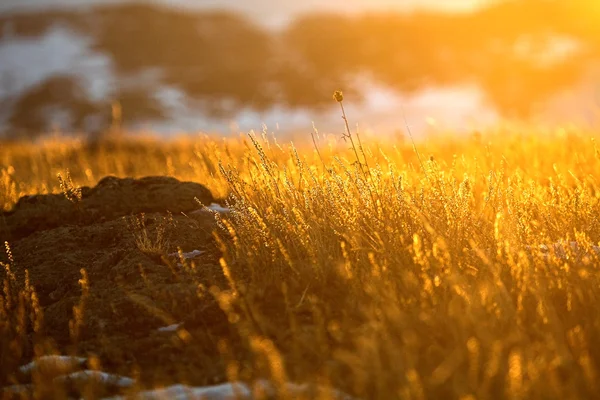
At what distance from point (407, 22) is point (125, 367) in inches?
3499

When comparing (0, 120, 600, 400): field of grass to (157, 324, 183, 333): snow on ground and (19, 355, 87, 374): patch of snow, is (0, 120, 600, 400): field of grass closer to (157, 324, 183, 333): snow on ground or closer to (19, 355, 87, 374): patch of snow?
(19, 355, 87, 374): patch of snow

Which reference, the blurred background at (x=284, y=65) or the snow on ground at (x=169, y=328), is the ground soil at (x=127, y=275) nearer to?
the snow on ground at (x=169, y=328)

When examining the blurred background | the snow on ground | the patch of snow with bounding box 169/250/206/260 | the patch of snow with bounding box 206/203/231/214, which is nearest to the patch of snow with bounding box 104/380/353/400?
the snow on ground

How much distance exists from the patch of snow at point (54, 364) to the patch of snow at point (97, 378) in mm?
46

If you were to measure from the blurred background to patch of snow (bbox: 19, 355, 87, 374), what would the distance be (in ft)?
152

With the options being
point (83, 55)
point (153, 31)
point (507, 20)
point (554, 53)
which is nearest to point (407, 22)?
point (507, 20)

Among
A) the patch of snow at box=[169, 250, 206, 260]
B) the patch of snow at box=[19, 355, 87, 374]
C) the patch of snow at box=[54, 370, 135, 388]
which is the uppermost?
the patch of snow at box=[169, 250, 206, 260]

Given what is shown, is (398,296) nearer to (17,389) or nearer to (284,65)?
(17,389)

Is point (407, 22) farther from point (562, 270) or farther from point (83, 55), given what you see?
point (562, 270)

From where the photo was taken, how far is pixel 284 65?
75.1 metres

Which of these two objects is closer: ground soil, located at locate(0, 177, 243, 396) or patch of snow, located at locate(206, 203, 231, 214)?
ground soil, located at locate(0, 177, 243, 396)

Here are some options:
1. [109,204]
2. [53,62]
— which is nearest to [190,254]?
[109,204]

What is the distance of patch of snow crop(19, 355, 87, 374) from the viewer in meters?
2.62

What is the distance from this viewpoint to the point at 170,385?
2.52 metres
